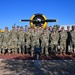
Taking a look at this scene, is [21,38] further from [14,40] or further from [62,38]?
[62,38]

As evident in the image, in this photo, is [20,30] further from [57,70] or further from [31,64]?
[57,70]

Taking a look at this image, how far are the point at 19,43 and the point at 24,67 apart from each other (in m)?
3.94

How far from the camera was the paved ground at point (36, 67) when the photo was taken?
39.6 ft

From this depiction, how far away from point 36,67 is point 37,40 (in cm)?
339

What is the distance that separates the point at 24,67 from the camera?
528 inches

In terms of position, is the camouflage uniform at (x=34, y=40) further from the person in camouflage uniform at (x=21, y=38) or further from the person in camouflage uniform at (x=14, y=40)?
the person in camouflage uniform at (x=14, y=40)

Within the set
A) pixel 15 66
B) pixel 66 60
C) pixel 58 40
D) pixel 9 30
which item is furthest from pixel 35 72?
pixel 9 30

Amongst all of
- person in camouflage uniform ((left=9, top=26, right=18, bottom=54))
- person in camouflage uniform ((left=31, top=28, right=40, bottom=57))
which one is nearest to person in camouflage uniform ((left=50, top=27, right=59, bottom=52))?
person in camouflage uniform ((left=31, top=28, right=40, bottom=57))

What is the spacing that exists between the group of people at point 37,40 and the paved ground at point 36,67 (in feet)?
7.12

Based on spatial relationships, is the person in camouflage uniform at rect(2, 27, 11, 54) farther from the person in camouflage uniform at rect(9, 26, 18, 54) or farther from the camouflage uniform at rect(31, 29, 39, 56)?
the camouflage uniform at rect(31, 29, 39, 56)

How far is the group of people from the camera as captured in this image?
648 inches

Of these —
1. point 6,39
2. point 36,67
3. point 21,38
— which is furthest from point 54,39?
point 36,67

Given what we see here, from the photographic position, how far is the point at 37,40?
16531mm

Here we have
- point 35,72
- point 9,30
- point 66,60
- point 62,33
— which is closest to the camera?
point 35,72
